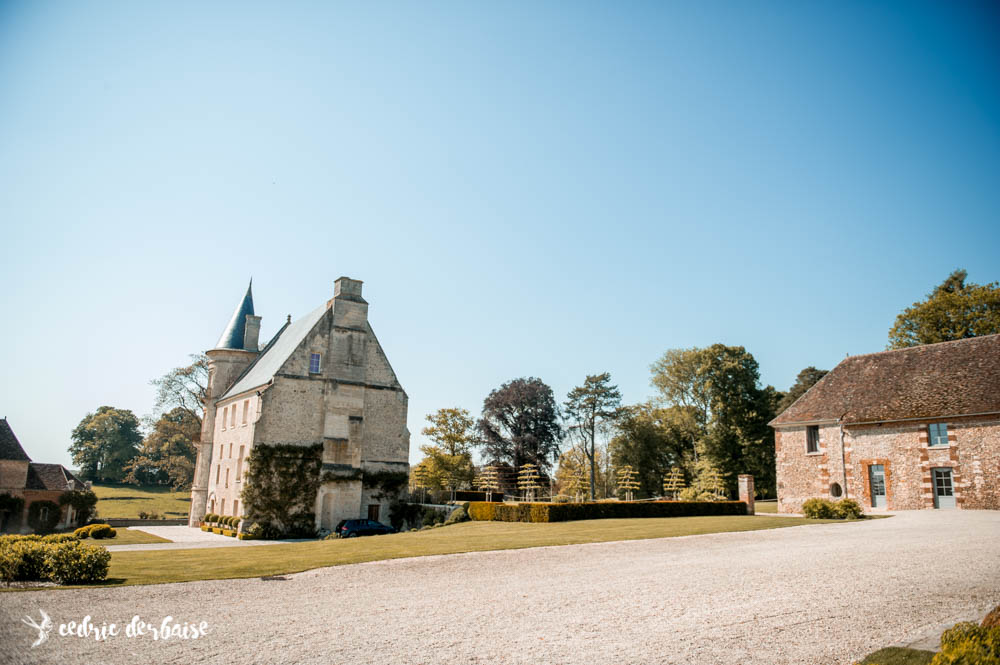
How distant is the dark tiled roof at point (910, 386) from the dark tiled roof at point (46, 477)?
42.4m

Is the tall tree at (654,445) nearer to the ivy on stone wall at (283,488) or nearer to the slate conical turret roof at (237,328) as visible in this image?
the ivy on stone wall at (283,488)

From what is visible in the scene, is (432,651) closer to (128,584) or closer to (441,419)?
(128,584)

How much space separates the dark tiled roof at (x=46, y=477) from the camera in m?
35.6

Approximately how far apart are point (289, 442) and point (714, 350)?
1340 inches

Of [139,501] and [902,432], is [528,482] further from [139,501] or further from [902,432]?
[139,501]

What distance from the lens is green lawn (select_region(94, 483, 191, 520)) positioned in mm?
49081

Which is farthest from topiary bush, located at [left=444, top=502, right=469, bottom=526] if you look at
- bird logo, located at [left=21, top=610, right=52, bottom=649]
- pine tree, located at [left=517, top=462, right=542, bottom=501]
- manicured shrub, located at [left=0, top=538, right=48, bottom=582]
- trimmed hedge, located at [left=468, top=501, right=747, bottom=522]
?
bird logo, located at [left=21, top=610, right=52, bottom=649]

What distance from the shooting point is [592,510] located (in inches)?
1105

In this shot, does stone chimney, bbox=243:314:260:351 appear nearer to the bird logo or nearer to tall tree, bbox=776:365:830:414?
the bird logo

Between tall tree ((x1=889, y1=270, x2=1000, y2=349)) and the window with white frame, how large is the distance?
1489 centimetres

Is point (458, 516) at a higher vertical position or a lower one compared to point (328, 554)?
lower

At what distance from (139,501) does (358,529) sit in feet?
123

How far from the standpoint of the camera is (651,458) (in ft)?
170

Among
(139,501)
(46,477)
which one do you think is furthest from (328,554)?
(139,501)
